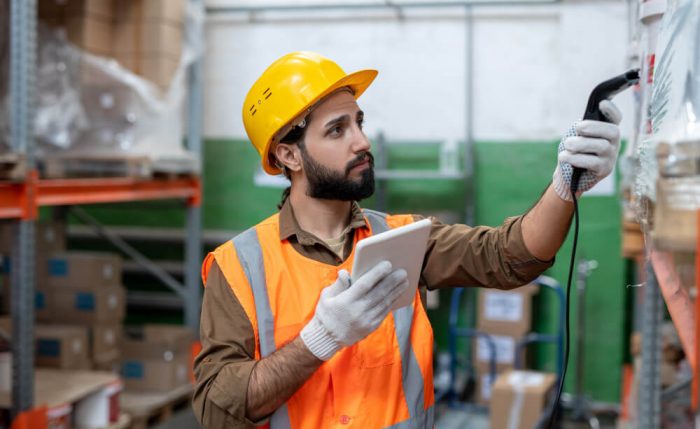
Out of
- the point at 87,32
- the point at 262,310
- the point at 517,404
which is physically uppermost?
the point at 87,32

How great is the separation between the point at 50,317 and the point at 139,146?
1.32 metres

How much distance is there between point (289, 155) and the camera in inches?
90.3

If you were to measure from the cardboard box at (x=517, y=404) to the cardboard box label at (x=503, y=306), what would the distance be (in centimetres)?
71

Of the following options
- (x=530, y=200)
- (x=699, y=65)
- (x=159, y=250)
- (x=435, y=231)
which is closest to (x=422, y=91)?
(x=530, y=200)

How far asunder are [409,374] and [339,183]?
0.55m

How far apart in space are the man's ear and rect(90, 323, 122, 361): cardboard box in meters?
3.23

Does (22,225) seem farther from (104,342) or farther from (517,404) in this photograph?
(517,404)

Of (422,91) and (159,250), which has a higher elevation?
(422,91)

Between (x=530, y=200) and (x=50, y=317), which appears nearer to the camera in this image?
(x=50, y=317)

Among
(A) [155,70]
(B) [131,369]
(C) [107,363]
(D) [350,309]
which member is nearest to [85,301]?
(C) [107,363]

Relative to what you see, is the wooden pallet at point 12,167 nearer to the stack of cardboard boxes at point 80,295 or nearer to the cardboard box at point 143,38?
the stack of cardboard boxes at point 80,295

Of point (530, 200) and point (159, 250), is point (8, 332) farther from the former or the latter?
point (530, 200)

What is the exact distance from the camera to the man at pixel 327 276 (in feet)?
6.04

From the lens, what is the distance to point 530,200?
6125 millimetres
